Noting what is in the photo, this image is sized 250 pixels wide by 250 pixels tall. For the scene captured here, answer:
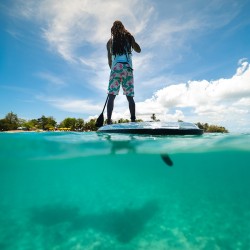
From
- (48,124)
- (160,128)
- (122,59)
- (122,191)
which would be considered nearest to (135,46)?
(122,59)

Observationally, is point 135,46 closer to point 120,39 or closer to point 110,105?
point 120,39

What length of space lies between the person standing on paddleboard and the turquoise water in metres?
1.50

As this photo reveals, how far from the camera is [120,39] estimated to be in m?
6.91

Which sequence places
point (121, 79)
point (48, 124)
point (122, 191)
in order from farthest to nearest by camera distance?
point (48, 124) < point (122, 191) < point (121, 79)

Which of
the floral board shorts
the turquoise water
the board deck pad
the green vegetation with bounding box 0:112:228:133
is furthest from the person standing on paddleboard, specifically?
the green vegetation with bounding box 0:112:228:133

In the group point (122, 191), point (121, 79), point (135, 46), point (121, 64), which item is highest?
point (135, 46)

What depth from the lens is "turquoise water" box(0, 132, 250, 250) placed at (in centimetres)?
467

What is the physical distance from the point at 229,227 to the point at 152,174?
4.94 metres

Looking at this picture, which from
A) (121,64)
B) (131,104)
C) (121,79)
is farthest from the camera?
(131,104)

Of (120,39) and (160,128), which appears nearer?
(160,128)

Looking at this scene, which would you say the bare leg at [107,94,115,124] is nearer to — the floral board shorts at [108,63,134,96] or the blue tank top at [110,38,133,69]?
the floral board shorts at [108,63,134,96]

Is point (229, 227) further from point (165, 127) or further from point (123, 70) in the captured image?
point (123, 70)

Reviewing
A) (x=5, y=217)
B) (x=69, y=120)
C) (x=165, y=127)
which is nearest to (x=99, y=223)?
(x=5, y=217)

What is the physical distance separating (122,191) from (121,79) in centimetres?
511
